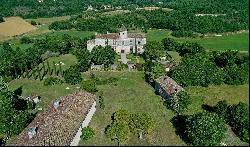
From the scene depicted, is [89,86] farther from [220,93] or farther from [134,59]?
[134,59]

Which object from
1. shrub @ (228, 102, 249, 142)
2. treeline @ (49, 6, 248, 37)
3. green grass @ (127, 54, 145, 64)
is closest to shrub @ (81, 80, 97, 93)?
green grass @ (127, 54, 145, 64)

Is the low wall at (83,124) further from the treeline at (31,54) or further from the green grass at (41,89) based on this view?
the treeline at (31,54)

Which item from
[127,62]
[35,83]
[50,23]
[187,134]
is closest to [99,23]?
[50,23]

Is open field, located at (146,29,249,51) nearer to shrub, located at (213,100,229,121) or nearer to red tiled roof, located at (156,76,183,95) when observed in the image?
red tiled roof, located at (156,76,183,95)

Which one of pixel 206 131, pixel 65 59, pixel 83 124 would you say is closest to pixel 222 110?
pixel 206 131

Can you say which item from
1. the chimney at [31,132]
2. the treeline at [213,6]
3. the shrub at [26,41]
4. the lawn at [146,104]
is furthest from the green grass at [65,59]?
the treeline at [213,6]
